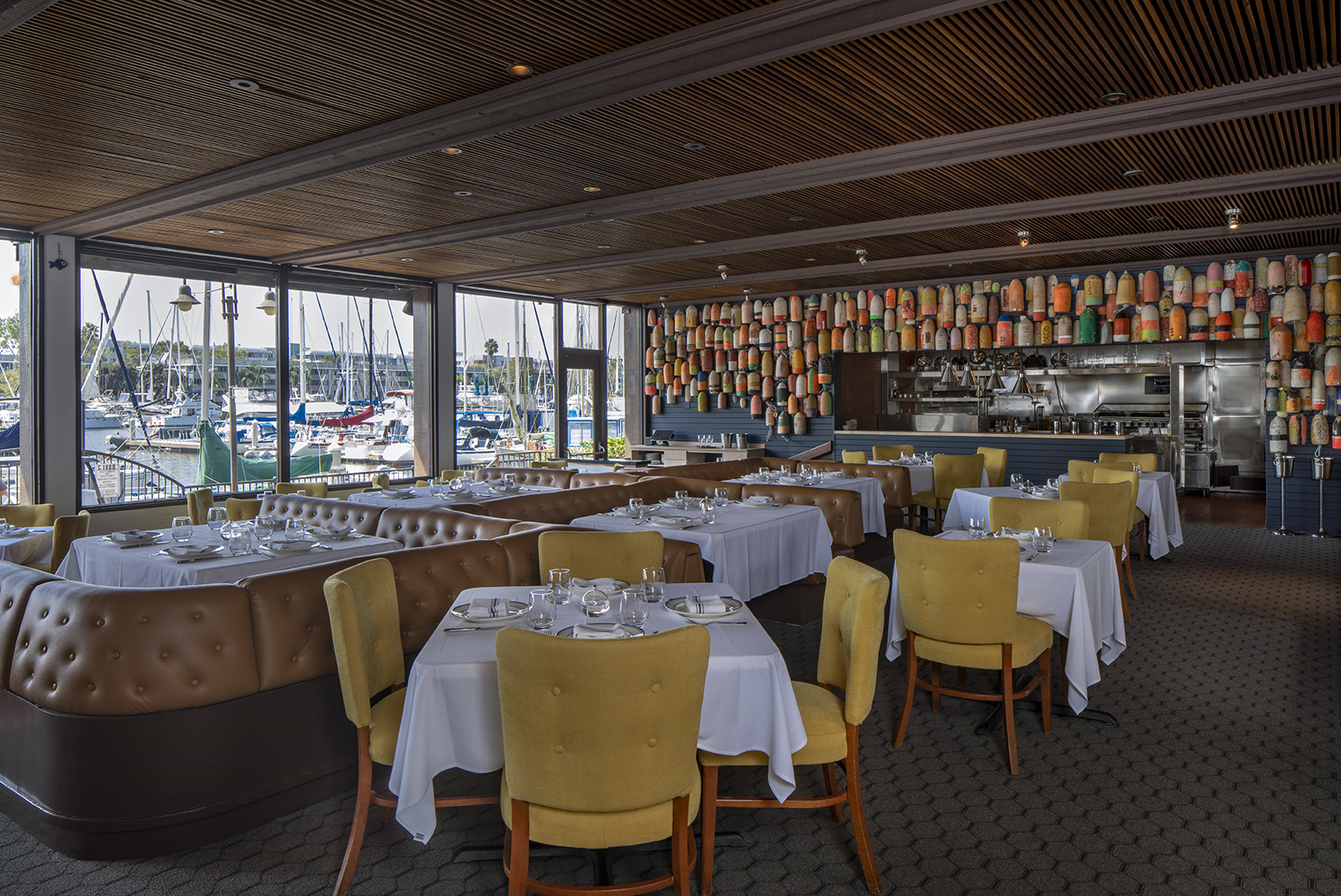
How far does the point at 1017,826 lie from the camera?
3.01 m

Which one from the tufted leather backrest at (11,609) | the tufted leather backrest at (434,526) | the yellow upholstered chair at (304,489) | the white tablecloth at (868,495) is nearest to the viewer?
the tufted leather backrest at (11,609)

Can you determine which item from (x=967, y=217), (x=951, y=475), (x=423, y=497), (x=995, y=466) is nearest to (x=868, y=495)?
(x=951, y=475)

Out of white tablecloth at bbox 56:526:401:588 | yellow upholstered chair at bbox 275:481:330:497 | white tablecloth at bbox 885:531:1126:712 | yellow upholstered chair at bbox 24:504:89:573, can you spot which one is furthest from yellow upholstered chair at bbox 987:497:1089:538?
yellow upholstered chair at bbox 24:504:89:573

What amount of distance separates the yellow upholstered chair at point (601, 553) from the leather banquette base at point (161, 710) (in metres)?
1.04

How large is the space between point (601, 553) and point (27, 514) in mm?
5039

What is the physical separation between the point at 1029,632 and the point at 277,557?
12.1 ft

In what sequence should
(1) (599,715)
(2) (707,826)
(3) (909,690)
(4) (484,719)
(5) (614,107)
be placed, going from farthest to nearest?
(5) (614,107), (3) (909,690), (2) (707,826), (4) (484,719), (1) (599,715)

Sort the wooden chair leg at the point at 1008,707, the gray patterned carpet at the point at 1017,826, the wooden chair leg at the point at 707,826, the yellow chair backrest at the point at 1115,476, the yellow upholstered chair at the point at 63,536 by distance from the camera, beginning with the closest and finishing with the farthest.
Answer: the wooden chair leg at the point at 707,826 → the gray patterned carpet at the point at 1017,826 → the wooden chair leg at the point at 1008,707 → the yellow upholstered chair at the point at 63,536 → the yellow chair backrest at the point at 1115,476

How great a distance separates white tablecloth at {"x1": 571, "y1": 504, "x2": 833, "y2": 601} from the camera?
4.99m

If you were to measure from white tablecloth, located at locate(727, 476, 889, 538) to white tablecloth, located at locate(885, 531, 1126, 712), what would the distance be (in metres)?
3.65

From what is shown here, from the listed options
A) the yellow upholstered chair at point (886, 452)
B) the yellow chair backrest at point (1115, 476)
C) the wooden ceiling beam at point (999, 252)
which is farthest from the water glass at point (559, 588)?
the wooden ceiling beam at point (999, 252)

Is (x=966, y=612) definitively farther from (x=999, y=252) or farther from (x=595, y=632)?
(x=999, y=252)

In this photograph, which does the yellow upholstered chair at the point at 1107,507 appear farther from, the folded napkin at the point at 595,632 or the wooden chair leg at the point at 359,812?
the wooden chair leg at the point at 359,812

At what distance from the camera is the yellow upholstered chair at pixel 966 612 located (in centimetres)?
346
